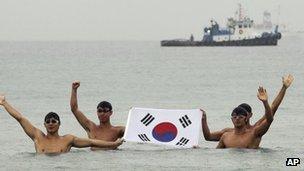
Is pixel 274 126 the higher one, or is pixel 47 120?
pixel 47 120

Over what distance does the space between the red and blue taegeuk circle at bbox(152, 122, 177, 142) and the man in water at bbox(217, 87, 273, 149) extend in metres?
1.07

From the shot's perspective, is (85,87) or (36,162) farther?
(85,87)

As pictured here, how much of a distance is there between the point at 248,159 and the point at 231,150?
471 mm

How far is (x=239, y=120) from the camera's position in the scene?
59.1 ft

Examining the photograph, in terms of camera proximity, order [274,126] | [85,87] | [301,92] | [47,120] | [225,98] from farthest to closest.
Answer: [85,87] → [301,92] → [225,98] → [274,126] → [47,120]

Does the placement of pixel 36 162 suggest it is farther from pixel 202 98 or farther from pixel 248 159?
pixel 202 98

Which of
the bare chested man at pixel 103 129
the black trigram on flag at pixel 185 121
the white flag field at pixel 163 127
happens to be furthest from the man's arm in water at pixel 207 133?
the bare chested man at pixel 103 129

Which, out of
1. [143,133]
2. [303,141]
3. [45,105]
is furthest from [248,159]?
[45,105]

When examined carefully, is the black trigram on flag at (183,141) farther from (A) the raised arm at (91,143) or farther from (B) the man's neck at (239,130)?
(A) the raised arm at (91,143)

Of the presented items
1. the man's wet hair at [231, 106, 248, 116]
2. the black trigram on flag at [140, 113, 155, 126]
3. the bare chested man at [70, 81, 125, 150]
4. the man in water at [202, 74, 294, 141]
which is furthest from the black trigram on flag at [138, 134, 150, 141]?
the man's wet hair at [231, 106, 248, 116]

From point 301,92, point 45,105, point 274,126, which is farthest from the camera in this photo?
point 301,92

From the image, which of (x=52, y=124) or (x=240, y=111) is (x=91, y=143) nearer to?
(x=52, y=124)

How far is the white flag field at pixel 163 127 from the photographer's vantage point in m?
18.7

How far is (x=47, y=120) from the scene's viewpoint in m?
17.4
